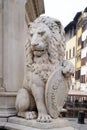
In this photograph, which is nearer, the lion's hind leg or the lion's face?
the lion's face

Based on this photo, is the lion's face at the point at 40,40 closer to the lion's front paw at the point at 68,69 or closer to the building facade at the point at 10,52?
the lion's front paw at the point at 68,69

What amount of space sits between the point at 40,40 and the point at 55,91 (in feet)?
1.76

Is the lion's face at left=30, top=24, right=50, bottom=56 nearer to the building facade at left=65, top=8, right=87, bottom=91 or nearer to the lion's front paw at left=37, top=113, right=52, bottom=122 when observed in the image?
the lion's front paw at left=37, top=113, right=52, bottom=122

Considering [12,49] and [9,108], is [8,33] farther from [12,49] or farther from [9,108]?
[9,108]

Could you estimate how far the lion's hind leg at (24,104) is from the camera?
4.73m

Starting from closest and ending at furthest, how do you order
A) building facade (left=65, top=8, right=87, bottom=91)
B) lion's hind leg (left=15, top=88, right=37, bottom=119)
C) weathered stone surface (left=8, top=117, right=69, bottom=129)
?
weathered stone surface (left=8, top=117, right=69, bottom=129), lion's hind leg (left=15, top=88, right=37, bottom=119), building facade (left=65, top=8, right=87, bottom=91)

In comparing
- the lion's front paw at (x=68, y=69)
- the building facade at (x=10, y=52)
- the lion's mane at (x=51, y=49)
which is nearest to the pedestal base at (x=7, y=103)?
the building facade at (x=10, y=52)

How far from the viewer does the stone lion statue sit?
15.2 ft

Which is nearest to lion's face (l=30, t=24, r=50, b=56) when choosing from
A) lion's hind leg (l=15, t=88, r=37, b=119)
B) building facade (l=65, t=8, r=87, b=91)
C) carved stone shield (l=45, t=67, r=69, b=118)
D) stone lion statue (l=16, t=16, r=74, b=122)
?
stone lion statue (l=16, t=16, r=74, b=122)

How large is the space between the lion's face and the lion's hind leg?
1.47ft

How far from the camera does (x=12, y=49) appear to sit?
5.12m

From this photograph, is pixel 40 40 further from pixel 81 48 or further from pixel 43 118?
pixel 81 48

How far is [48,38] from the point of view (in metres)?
4.67

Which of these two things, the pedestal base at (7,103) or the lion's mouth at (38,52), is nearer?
the lion's mouth at (38,52)
